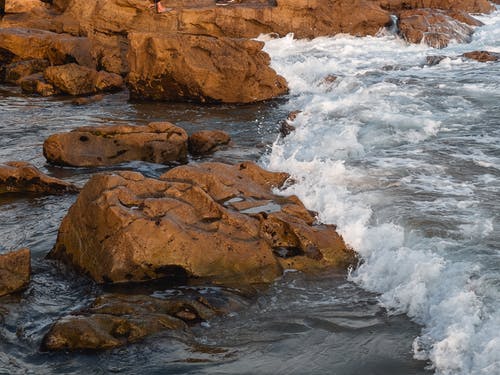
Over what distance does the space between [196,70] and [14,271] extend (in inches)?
353

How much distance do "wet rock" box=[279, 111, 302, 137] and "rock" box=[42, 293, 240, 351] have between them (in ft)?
21.1

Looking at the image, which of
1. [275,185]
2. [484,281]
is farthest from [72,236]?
[484,281]

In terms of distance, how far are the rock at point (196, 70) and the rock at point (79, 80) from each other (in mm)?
1309

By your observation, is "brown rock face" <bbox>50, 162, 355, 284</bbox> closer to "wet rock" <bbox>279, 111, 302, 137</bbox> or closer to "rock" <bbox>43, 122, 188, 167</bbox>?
"rock" <bbox>43, 122, 188, 167</bbox>

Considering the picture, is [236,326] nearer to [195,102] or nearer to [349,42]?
[195,102]

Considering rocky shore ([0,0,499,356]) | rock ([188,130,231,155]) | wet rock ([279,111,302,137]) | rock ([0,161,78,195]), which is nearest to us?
rocky shore ([0,0,499,356])

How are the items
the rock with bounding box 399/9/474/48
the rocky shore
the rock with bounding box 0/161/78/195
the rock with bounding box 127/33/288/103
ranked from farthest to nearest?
the rock with bounding box 399/9/474/48 < the rock with bounding box 127/33/288/103 < the rock with bounding box 0/161/78/195 < the rocky shore

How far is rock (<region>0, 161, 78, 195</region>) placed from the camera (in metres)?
9.12

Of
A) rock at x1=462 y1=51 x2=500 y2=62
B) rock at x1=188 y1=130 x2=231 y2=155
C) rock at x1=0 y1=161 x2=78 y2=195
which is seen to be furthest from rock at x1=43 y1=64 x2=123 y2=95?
rock at x1=462 y1=51 x2=500 y2=62

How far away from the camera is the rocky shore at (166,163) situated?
6.48 meters

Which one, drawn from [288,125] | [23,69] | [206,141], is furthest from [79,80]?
[206,141]

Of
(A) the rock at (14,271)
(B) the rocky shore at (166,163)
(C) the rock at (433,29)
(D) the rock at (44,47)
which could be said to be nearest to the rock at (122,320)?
(B) the rocky shore at (166,163)

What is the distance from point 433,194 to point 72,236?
4147 millimetres

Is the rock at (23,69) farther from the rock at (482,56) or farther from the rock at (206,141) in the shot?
the rock at (482,56)
